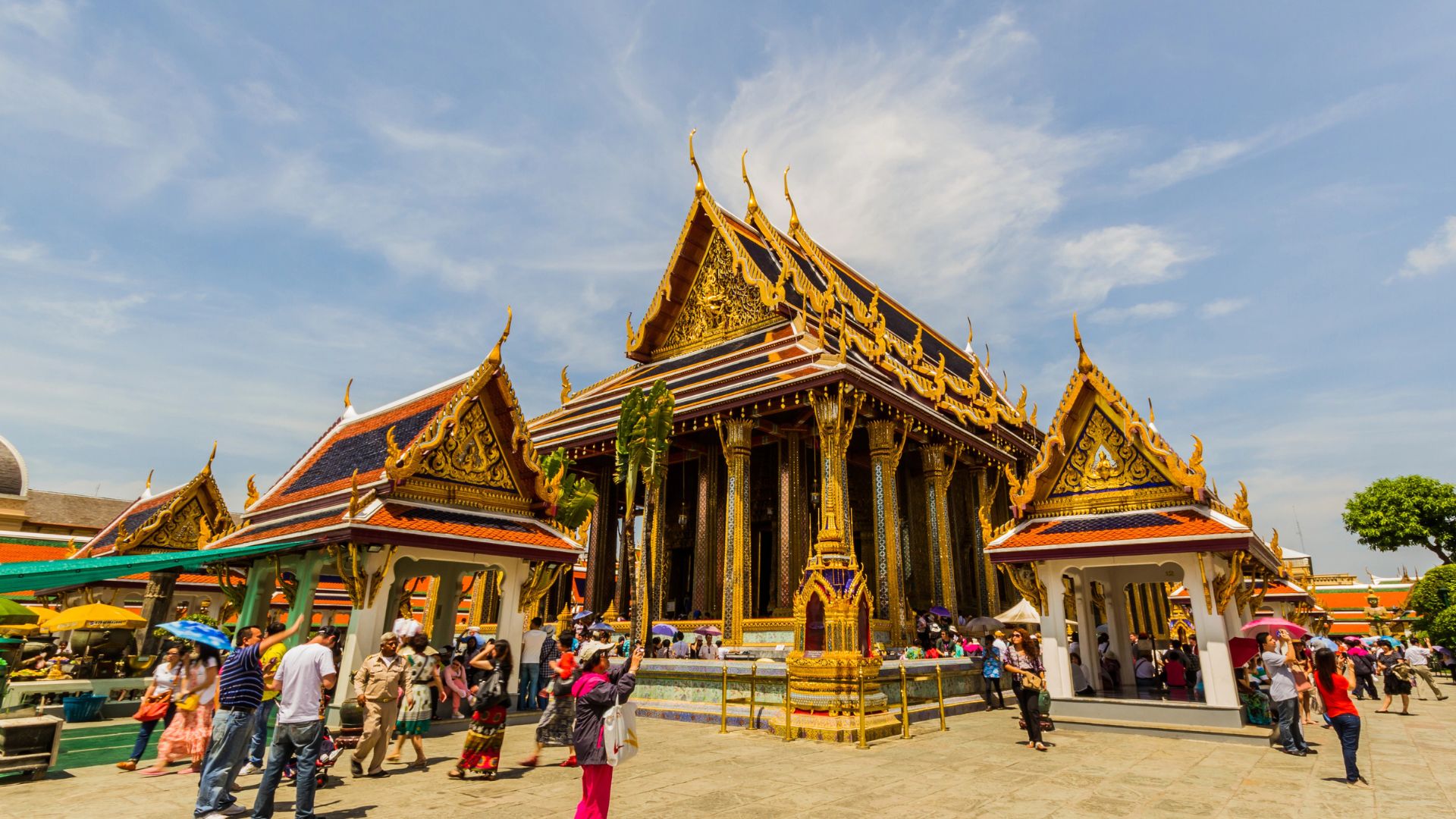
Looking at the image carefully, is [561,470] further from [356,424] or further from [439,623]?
[356,424]

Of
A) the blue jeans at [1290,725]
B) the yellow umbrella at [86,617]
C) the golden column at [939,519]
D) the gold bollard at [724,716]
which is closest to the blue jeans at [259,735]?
the gold bollard at [724,716]

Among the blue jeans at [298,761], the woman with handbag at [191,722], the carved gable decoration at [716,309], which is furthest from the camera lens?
the carved gable decoration at [716,309]

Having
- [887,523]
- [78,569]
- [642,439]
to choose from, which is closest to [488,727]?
[78,569]

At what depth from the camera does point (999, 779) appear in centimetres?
661

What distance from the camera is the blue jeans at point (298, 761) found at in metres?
4.91

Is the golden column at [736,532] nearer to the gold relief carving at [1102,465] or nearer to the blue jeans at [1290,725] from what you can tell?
the gold relief carving at [1102,465]

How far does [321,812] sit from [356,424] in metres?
10.2

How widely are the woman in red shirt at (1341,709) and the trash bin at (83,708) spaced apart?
15929mm

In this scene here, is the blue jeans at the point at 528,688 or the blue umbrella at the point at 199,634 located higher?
the blue umbrella at the point at 199,634

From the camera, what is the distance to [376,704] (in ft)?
21.9

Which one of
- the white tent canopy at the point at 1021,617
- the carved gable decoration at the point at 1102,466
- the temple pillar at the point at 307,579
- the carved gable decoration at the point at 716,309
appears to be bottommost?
the white tent canopy at the point at 1021,617

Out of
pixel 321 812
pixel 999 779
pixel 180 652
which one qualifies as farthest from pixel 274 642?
pixel 999 779

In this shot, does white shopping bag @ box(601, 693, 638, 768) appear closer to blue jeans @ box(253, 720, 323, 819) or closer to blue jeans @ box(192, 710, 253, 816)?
blue jeans @ box(253, 720, 323, 819)

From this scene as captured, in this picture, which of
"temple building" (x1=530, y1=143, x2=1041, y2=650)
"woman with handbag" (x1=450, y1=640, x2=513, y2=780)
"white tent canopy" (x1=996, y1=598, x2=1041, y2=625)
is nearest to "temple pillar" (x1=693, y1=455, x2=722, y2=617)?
"temple building" (x1=530, y1=143, x2=1041, y2=650)
